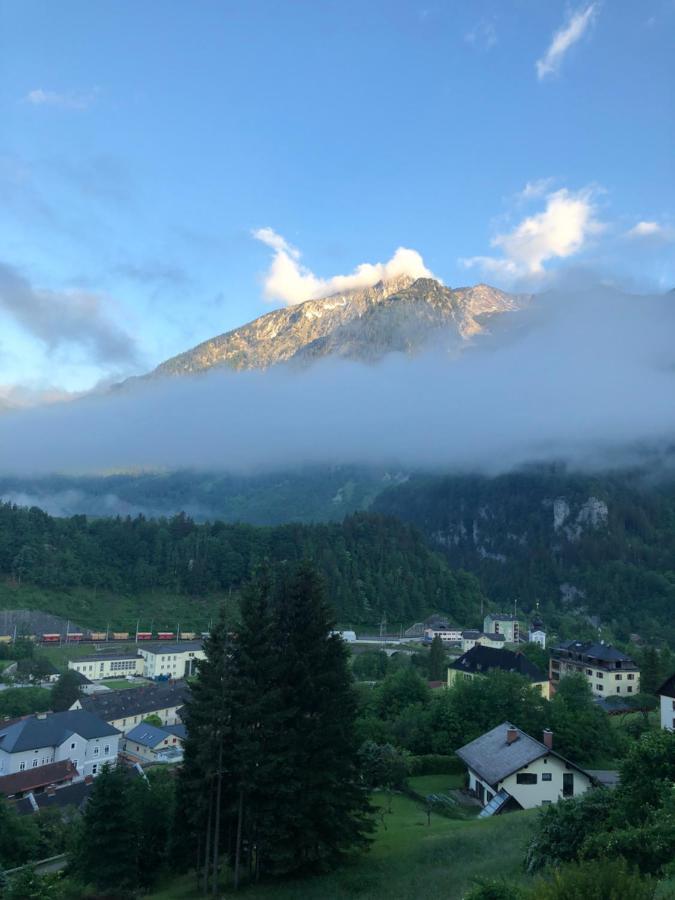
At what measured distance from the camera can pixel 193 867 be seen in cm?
2656

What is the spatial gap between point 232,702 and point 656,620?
461 feet

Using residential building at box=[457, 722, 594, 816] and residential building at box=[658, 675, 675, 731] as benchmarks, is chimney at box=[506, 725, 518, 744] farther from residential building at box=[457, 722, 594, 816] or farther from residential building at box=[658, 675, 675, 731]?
residential building at box=[658, 675, 675, 731]

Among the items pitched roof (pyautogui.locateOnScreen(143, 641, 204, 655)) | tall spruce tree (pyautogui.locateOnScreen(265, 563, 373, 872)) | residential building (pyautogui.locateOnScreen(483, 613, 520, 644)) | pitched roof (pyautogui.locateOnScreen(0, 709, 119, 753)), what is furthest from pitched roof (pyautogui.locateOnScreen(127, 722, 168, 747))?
residential building (pyautogui.locateOnScreen(483, 613, 520, 644))

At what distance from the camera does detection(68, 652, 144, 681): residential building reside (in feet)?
310

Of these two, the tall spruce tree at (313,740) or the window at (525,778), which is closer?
the tall spruce tree at (313,740)

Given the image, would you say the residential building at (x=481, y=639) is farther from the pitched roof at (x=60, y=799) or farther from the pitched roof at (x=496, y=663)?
the pitched roof at (x=60, y=799)

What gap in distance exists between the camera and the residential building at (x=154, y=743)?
192 feet

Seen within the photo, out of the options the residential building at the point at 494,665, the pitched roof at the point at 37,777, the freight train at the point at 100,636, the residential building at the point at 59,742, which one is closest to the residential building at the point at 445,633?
the freight train at the point at 100,636

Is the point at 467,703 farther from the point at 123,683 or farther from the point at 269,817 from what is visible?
the point at 123,683

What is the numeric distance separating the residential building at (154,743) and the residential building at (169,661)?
111ft

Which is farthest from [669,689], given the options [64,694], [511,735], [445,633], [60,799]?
[445,633]

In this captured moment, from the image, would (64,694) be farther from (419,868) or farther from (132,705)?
(419,868)

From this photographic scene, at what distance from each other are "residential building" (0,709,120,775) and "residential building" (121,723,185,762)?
6.26 feet

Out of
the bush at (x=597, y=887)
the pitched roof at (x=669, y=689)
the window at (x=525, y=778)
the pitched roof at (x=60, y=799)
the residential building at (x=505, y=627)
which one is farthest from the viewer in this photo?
the residential building at (x=505, y=627)
